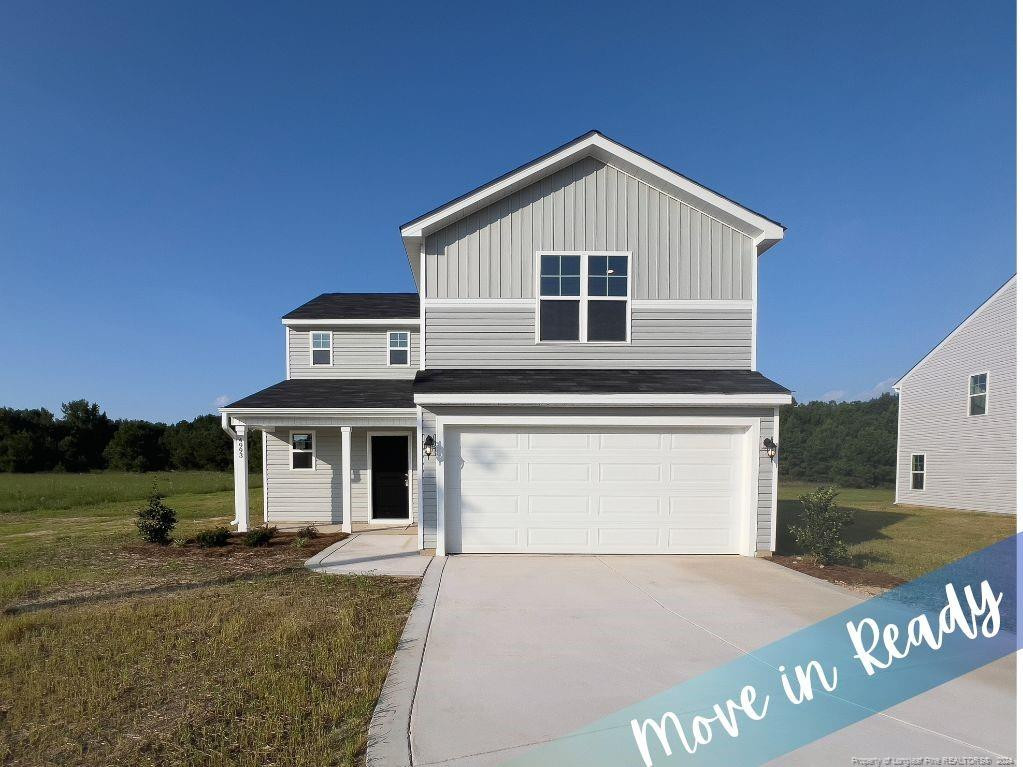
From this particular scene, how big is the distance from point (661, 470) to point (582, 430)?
1.44m

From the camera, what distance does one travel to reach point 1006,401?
1644cm

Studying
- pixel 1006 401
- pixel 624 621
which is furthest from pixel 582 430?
pixel 1006 401

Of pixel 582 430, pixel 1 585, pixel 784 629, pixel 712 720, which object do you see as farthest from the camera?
pixel 582 430

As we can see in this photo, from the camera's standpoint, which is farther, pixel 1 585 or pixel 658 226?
pixel 658 226

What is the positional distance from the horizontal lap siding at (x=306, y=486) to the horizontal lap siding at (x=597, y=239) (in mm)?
5877

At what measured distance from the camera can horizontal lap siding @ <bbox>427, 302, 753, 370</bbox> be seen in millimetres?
8977

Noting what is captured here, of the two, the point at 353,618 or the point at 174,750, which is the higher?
the point at 174,750

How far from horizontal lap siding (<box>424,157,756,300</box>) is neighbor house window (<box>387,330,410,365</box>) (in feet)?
15.9

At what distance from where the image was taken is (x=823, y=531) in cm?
774

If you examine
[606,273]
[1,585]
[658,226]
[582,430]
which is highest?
[658,226]

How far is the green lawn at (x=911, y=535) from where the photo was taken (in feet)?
27.9

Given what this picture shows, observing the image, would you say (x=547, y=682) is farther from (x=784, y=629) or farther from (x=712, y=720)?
(x=784, y=629)

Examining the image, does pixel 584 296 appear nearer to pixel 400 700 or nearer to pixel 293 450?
pixel 400 700

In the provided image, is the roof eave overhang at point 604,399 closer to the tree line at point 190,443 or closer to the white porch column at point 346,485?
the white porch column at point 346,485
